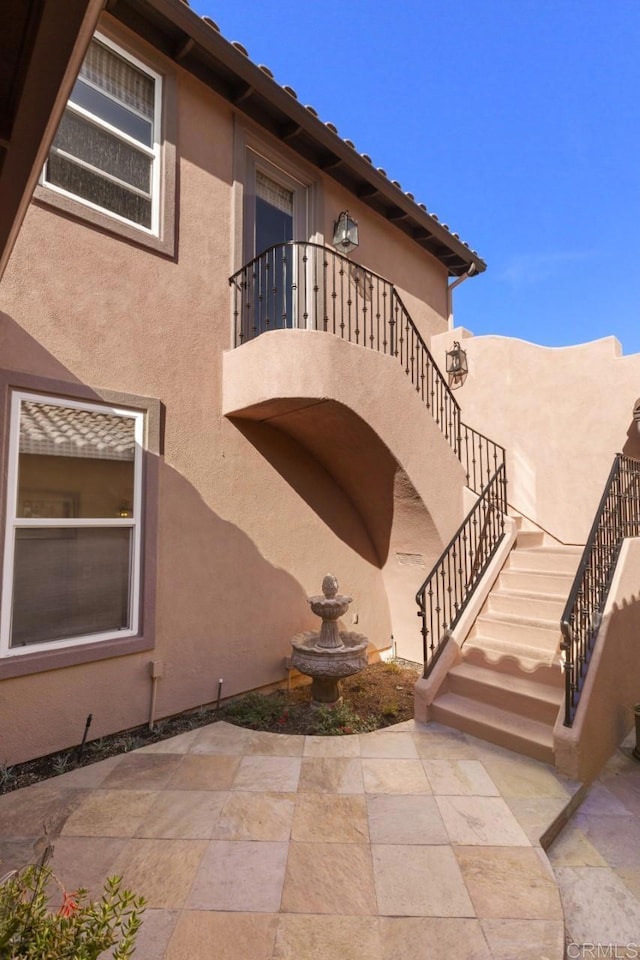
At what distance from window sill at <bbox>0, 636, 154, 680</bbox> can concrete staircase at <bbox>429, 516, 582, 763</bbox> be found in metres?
2.82

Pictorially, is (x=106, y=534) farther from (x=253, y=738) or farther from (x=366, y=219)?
(x=366, y=219)

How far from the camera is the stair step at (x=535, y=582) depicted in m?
5.02

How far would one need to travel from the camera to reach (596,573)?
448cm

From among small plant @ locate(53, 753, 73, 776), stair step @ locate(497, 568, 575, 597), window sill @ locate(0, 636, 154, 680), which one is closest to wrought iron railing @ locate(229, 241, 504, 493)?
stair step @ locate(497, 568, 575, 597)

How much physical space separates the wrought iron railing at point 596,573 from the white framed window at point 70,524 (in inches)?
145

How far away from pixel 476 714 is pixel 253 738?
6.49 ft

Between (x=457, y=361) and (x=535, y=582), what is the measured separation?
12.4ft

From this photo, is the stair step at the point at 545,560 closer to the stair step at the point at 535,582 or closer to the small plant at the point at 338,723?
the stair step at the point at 535,582

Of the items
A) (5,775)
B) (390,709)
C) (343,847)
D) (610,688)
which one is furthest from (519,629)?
(5,775)

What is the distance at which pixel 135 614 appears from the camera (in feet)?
13.8

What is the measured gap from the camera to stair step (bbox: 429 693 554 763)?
370 cm

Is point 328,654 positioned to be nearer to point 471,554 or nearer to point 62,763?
point 471,554

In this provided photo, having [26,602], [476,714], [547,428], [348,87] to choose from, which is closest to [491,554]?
[476,714]

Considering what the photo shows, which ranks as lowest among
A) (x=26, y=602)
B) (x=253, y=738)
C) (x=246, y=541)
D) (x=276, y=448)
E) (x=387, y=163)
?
(x=253, y=738)
